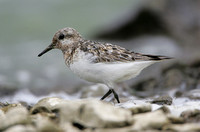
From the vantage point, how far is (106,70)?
5.90m

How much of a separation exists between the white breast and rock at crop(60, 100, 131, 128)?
4.74 feet

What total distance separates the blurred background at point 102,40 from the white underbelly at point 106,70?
225cm

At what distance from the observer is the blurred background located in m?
8.92

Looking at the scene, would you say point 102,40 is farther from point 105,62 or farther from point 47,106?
point 47,106

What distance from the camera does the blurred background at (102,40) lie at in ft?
29.3

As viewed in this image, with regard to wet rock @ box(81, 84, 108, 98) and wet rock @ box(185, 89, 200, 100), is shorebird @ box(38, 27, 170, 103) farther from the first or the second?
wet rock @ box(81, 84, 108, 98)

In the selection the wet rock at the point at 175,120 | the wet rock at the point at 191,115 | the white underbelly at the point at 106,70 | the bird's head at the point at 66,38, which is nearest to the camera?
the wet rock at the point at 175,120

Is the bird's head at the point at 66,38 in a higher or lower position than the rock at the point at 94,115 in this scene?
higher

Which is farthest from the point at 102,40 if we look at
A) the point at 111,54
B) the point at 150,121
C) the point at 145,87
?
the point at 150,121

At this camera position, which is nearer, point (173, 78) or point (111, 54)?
point (111, 54)

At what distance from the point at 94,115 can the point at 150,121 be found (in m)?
0.66

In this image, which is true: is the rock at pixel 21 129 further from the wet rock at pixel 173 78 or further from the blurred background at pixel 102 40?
the wet rock at pixel 173 78

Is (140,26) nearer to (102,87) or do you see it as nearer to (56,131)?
(102,87)

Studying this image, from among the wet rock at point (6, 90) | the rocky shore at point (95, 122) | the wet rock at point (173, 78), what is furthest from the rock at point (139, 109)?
the wet rock at point (6, 90)
